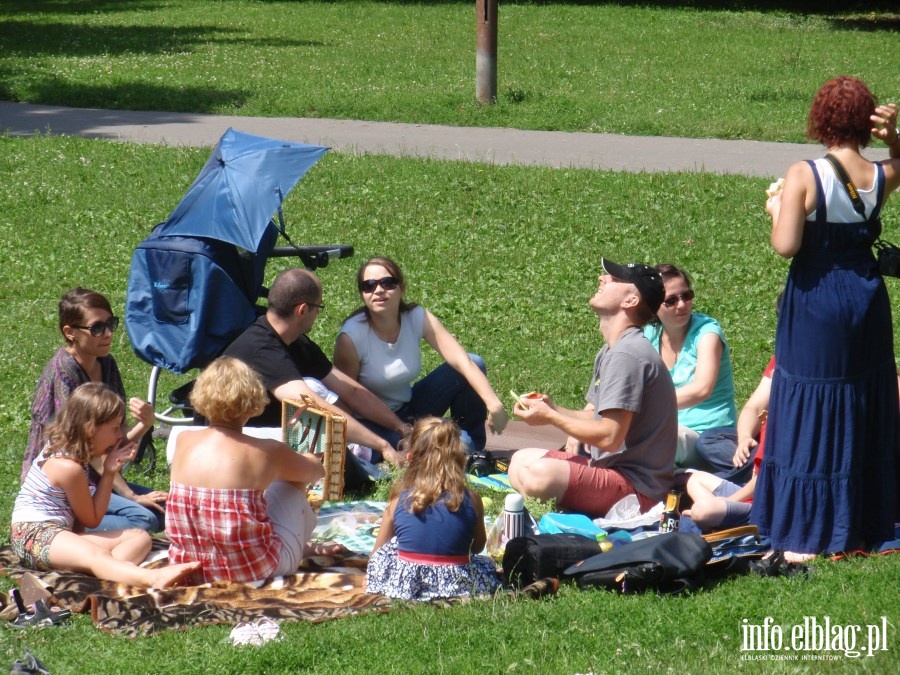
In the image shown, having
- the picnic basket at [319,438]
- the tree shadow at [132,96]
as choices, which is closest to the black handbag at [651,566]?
the picnic basket at [319,438]

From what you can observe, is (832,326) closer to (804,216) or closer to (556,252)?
(804,216)

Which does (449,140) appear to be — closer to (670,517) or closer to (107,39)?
(670,517)

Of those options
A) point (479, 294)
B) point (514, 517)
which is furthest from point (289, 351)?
point (479, 294)

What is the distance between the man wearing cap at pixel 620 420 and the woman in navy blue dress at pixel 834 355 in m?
0.61

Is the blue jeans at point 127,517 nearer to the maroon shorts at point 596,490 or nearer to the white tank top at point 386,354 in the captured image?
the white tank top at point 386,354

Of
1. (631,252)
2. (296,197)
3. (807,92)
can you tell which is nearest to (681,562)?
(631,252)

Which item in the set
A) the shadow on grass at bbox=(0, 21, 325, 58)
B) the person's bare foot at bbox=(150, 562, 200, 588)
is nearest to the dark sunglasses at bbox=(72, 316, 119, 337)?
the person's bare foot at bbox=(150, 562, 200, 588)

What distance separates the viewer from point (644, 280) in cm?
560

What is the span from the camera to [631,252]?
35.2 ft

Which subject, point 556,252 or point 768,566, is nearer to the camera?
point 768,566

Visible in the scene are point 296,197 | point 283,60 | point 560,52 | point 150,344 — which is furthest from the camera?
point 560,52

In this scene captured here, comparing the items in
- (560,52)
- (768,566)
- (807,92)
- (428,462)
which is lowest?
(768,566)

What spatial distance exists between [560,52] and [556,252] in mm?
13930

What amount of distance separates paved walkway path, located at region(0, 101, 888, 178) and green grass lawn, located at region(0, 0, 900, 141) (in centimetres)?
63
